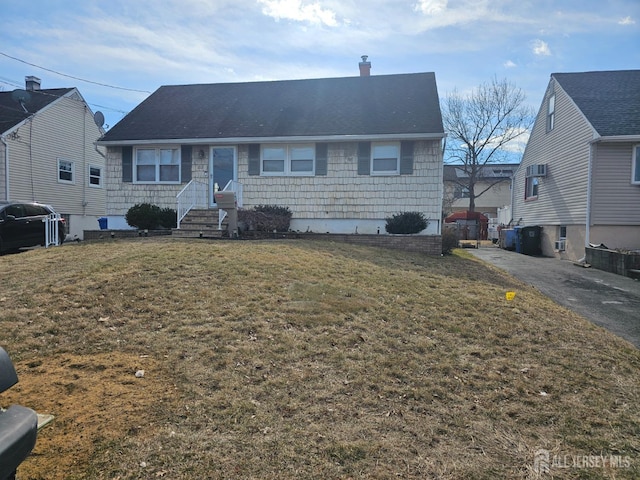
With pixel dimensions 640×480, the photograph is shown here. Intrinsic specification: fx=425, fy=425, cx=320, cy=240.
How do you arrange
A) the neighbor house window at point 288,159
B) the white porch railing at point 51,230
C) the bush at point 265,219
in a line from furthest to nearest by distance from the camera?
the neighbor house window at point 288,159
the bush at point 265,219
the white porch railing at point 51,230

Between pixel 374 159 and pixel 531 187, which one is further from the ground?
pixel 374 159

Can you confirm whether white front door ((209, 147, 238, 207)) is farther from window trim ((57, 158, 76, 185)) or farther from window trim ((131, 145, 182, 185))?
window trim ((57, 158, 76, 185))

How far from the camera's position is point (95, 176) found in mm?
23406

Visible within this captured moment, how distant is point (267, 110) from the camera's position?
1627 centimetres

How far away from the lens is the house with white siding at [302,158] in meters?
13.9

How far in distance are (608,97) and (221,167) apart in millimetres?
14637

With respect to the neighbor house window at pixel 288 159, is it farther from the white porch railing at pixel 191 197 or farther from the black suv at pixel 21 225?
the black suv at pixel 21 225

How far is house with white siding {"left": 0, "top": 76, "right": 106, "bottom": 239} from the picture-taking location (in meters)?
18.5

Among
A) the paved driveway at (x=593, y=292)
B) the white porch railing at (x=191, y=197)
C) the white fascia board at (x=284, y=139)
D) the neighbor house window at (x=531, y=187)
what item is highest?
the white fascia board at (x=284, y=139)

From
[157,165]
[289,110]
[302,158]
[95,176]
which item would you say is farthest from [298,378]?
[95,176]

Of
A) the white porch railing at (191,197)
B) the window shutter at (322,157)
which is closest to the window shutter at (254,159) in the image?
the white porch railing at (191,197)

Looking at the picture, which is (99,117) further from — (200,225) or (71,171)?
(200,225)

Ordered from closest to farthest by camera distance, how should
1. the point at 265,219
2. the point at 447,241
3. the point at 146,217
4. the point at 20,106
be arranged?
1. the point at 265,219
2. the point at 146,217
3. the point at 447,241
4. the point at 20,106

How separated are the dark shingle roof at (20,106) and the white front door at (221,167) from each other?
10.3 metres
